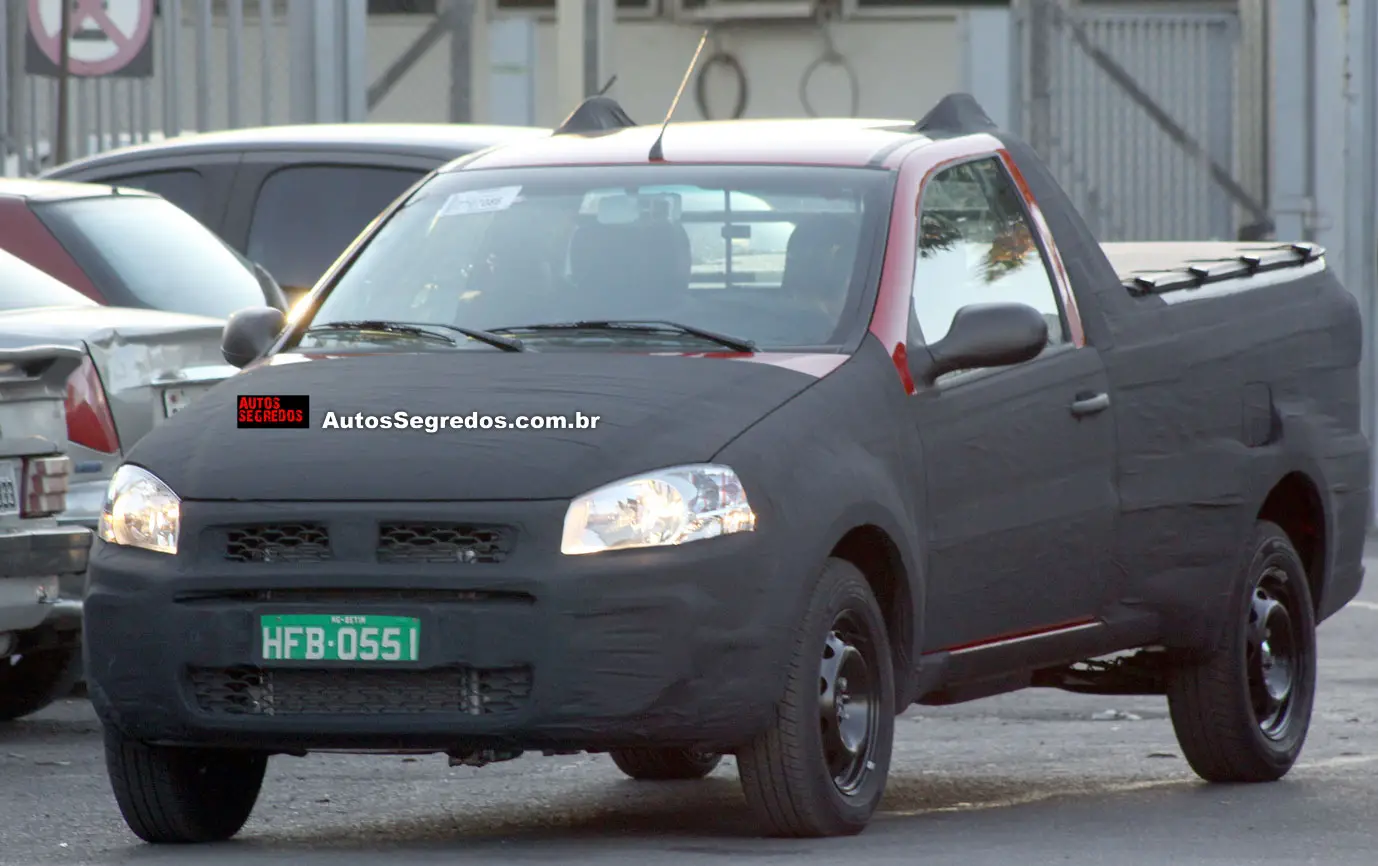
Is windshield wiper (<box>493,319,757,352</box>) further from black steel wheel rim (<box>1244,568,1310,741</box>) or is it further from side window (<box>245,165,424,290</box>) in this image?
side window (<box>245,165,424,290</box>)

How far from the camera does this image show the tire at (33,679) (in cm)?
997

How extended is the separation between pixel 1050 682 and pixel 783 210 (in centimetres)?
169

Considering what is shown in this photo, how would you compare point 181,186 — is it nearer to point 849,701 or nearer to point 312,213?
point 312,213

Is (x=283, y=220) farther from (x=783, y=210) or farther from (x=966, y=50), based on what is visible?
(x=966, y=50)

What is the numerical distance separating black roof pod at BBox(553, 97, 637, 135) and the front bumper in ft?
8.02

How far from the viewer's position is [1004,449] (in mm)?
7598

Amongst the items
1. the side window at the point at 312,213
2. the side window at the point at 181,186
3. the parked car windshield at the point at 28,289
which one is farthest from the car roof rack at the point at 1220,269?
A: the side window at the point at 181,186

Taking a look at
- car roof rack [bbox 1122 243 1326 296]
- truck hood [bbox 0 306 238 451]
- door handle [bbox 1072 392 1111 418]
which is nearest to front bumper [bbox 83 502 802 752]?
door handle [bbox 1072 392 1111 418]

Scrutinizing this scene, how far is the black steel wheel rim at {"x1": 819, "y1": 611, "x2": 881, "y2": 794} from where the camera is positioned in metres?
6.86

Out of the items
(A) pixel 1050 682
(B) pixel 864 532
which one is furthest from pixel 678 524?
(A) pixel 1050 682

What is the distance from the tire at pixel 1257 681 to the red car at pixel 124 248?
4.08 meters

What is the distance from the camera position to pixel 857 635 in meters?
6.98

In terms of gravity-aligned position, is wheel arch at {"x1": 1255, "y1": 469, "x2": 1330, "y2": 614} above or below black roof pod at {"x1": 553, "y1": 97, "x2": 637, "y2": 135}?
below

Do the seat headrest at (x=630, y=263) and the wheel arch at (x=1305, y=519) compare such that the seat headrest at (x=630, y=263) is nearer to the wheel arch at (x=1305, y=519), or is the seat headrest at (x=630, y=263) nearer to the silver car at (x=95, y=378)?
the silver car at (x=95, y=378)
